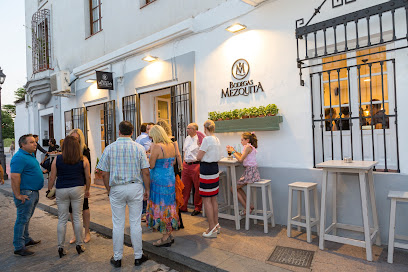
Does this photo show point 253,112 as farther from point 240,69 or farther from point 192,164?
point 192,164

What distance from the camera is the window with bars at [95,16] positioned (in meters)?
9.60

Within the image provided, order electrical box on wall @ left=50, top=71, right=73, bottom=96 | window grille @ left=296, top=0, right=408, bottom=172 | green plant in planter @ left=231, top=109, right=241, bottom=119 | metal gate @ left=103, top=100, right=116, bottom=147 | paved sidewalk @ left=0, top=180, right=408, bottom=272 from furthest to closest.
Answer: electrical box on wall @ left=50, top=71, right=73, bottom=96 < metal gate @ left=103, top=100, right=116, bottom=147 < green plant in planter @ left=231, top=109, right=241, bottom=119 < window grille @ left=296, top=0, right=408, bottom=172 < paved sidewalk @ left=0, top=180, right=408, bottom=272

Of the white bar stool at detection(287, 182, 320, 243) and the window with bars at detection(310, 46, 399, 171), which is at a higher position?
the window with bars at detection(310, 46, 399, 171)

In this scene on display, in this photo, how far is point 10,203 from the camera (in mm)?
8273

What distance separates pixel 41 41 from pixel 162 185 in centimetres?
1133

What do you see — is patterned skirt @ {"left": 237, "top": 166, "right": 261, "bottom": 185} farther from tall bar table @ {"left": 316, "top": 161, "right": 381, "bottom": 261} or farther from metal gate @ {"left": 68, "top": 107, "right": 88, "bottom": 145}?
metal gate @ {"left": 68, "top": 107, "right": 88, "bottom": 145}

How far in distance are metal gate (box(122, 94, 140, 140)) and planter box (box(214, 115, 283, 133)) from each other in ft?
9.88

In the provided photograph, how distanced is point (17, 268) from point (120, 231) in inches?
60.3

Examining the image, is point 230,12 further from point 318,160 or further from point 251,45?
point 318,160

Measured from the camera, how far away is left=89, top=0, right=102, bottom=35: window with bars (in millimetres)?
9601

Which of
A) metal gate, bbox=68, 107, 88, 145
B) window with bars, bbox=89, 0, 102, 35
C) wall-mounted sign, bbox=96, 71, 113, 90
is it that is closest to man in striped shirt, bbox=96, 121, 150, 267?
wall-mounted sign, bbox=96, 71, 113, 90

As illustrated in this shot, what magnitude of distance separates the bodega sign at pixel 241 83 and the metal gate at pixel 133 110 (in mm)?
3085

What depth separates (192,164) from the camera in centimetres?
593

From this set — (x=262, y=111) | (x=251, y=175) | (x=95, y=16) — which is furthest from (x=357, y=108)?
(x=95, y=16)
